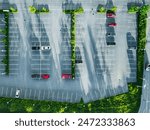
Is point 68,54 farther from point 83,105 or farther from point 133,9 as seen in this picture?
point 133,9

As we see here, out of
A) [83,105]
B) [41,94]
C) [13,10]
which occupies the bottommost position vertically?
[83,105]

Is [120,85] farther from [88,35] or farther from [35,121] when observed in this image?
[35,121]

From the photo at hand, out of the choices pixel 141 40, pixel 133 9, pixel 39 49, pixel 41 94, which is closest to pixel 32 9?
pixel 39 49

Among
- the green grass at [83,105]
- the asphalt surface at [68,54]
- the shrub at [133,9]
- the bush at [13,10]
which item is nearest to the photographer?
the bush at [13,10]

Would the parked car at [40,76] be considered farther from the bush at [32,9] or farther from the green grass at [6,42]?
the bush at [32,9]

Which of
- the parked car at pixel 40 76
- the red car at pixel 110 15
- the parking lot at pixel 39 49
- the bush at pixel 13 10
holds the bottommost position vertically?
the parked car at pixel 40 76

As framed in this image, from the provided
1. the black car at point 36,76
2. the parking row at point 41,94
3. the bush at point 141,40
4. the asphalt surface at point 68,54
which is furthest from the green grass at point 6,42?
the bush at point 141,40

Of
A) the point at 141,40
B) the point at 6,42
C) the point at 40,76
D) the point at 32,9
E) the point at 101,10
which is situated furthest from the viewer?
the point at 141,40

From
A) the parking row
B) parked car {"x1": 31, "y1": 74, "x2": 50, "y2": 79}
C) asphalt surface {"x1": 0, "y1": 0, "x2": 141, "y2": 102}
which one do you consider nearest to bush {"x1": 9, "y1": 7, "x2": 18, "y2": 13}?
asphalt surface {"x1": 0, "y1": 0, "x2": 141, "y2": 102}

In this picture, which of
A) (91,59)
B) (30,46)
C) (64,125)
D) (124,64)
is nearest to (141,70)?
(124,64)

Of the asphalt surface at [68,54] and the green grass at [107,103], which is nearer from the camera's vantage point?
the green grass at [107,103]
